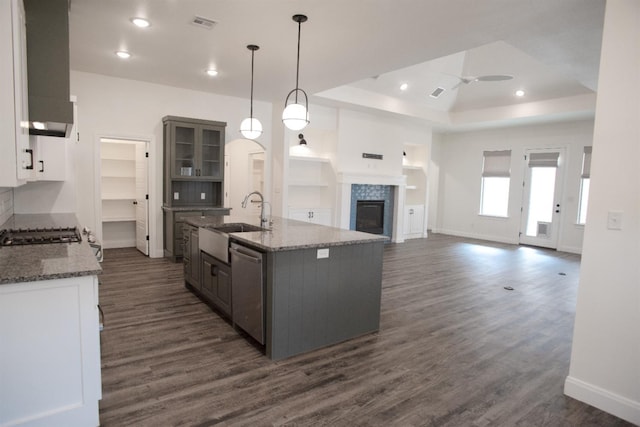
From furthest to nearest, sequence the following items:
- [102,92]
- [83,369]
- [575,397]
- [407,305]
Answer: [102,92] < [407,305] < [575,397] < [83,369]

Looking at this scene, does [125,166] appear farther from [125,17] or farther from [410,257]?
[410,257]

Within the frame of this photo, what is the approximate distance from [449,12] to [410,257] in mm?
4688

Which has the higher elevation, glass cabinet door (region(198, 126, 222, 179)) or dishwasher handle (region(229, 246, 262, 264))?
glass cabinet door (region(198, 126, 222, 179))

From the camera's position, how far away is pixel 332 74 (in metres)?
5.27

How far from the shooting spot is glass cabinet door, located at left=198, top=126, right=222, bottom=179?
6363 mm

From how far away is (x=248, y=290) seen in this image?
10.2 feet

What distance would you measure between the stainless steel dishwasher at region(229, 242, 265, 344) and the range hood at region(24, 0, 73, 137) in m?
1.58

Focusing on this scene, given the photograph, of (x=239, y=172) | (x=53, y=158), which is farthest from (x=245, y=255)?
(x=239, y=172)

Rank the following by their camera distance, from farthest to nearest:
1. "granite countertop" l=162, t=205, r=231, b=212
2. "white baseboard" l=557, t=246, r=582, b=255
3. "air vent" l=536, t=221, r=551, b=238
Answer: "air vent" l=536, t=221, r=551, b=238
"white baseboard" l=557, t=246, r=582, b=255
"granite countertop" l=162, t=205, r=231, b=212

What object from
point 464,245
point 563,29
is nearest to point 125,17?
point 563,29

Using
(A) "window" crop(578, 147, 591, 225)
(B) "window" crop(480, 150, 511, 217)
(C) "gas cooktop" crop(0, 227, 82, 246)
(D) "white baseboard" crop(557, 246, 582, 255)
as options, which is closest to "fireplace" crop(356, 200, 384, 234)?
(B) "window" crop(480, 150, 511, 217)

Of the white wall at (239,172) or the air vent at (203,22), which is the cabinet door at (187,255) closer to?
the air vent at (203,22)

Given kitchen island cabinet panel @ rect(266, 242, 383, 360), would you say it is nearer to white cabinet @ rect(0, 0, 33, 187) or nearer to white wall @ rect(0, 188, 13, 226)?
white cabinet @ rect(0, 0, 33, 187)

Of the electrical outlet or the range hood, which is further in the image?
the range hood
